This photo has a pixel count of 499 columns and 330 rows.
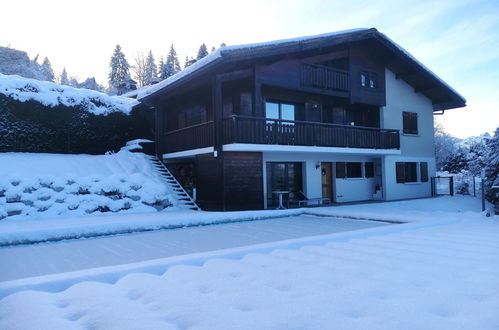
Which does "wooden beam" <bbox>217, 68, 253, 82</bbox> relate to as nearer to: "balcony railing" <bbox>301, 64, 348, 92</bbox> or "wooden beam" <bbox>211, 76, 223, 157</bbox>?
"wooden beam" <bbox>211, 76, 223, 157</bbox>

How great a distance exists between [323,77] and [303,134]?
3252 millimetres

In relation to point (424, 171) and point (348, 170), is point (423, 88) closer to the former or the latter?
point (424, 171)

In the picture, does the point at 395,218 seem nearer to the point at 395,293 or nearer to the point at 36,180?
the point at 395,293

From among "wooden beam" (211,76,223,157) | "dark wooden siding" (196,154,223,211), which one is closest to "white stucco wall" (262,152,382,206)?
"dark wooden siding" (196,154,223,211)

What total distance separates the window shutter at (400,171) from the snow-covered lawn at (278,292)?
14108 millimetres

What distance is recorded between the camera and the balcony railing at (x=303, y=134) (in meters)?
12.1

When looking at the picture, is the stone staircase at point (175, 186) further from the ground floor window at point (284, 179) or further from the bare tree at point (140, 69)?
the bare tree at point (140, 69)

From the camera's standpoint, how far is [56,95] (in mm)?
15312

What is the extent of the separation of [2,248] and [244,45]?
346 inches

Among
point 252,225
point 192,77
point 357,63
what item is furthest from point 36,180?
point 357,63

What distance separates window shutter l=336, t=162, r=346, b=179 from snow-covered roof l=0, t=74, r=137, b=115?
1123 centimetres

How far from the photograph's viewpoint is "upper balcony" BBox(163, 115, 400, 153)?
12.2m

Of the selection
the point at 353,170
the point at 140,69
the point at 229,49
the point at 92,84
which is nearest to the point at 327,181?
the point at 353,170

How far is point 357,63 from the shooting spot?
1683 cm
